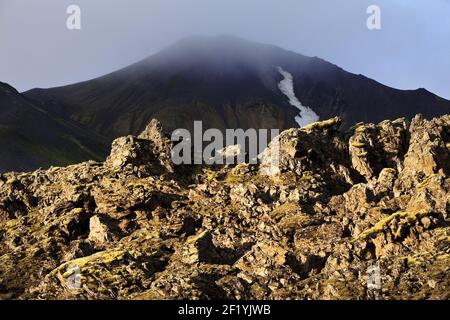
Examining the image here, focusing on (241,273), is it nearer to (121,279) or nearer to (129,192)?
(121,279)

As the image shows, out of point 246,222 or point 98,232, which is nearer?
point 246,222

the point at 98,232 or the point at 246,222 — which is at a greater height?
the point at 246,222

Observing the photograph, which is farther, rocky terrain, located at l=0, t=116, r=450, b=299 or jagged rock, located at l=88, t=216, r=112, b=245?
jagged rock, located at l=88, t=216, r=112, b=245

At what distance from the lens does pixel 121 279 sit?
299 ft

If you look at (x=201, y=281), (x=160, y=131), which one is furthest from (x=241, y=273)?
(x=160, y=131)

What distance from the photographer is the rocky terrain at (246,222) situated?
8544 cm

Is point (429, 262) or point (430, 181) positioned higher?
point (430, 181)

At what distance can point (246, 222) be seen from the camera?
10681 cm

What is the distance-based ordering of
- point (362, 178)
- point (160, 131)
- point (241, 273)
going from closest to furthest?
point (241, 273) < point (362, 178) < point (160, 131)

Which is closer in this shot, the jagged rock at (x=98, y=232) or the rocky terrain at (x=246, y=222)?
the rocky terrain at (x=246, y=222)

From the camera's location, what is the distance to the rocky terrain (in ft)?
280

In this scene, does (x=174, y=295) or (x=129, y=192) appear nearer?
(x=174, y=295)

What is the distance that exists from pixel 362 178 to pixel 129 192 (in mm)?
36518
